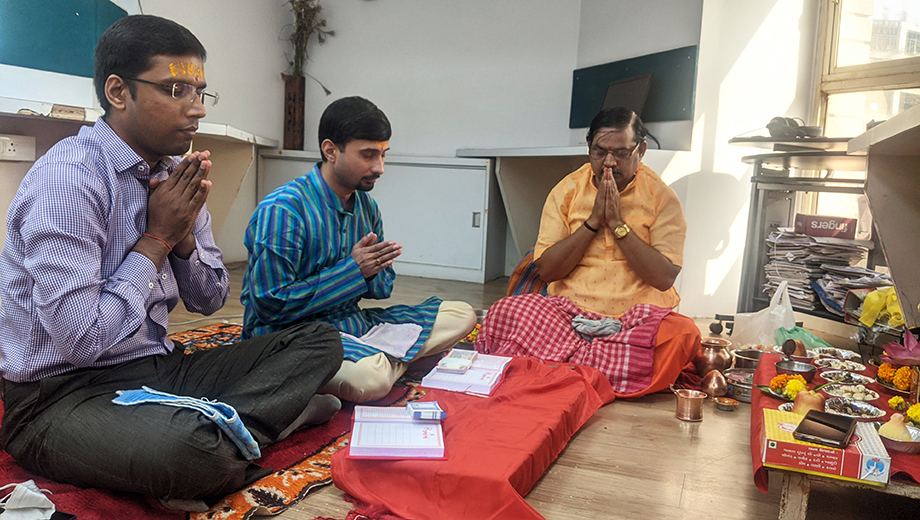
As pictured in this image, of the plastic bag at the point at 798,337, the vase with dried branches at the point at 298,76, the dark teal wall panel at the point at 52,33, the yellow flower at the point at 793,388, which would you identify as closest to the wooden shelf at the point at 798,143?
the plastic bag at the point at 798,337

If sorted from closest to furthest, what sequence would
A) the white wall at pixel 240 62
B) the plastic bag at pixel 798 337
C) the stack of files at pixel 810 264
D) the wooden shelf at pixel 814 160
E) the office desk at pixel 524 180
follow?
the plastic bag at pixel 798 337 < the wooden shelf at pixel 814 160 < the stack of files at pixel 810 264 < the white wall at pixel 240 62 < the office desk at pixel 524 180

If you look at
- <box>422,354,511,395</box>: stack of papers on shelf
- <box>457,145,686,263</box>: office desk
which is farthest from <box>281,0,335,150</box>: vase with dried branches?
<box>422,354,511,395</box>: stack of papers on shelf

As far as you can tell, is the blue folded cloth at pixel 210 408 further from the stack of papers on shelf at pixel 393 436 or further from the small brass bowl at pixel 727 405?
the small brass bowl at pixel 727 405

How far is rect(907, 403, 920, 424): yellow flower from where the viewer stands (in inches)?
54.7

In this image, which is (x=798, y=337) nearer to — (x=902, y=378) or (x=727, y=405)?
A: (x=727, y=405)

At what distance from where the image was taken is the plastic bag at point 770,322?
9.38 feet

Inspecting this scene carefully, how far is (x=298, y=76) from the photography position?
542 centimetres

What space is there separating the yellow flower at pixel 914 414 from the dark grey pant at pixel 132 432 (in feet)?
4.48

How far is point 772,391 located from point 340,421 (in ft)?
3.90

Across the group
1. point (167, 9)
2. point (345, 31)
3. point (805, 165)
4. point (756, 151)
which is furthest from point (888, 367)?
point (345, 31)

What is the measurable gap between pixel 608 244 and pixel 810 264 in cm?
137

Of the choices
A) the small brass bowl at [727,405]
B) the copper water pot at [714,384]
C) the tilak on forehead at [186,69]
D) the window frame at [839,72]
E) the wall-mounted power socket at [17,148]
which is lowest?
the small brass bowl at [727,405]

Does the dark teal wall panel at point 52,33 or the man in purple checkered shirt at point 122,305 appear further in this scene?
the dark teal wall panel at point 52,33

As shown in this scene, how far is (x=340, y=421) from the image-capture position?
195cm
